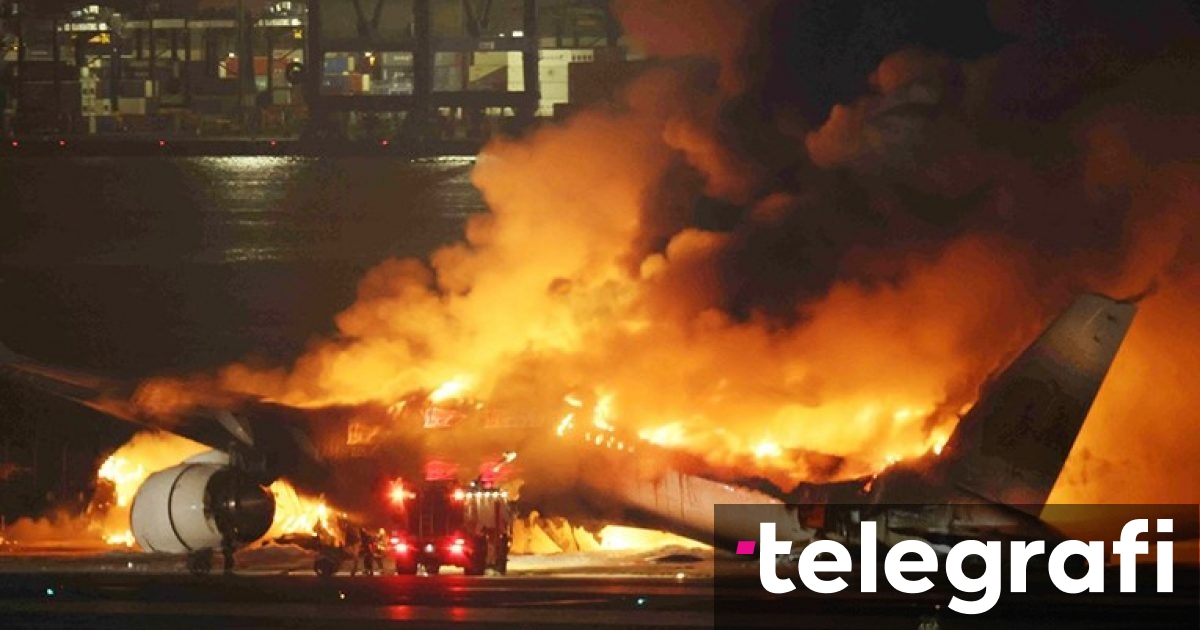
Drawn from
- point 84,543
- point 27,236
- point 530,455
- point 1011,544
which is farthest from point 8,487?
point 27,236

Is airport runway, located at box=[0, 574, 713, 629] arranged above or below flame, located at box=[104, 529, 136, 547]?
above

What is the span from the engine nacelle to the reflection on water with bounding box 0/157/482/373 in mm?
46991

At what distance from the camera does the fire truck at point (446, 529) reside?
128 feet

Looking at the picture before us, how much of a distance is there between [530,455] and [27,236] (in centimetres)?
13360

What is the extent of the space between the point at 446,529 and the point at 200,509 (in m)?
5.73

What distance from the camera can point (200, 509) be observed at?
40594mm

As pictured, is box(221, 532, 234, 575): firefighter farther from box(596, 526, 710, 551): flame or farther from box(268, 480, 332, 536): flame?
box(596, 526, 710, 551): flame

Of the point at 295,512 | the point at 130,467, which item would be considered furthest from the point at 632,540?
the point at 130,467

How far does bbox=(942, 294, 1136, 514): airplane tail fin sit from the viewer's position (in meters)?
37.8

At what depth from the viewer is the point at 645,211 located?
48.9 m

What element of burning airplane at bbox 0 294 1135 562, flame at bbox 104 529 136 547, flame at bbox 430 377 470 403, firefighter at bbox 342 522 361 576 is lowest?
flame at bbox 104 529 136 547

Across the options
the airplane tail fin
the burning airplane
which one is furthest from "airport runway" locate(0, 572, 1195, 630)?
the airplane tail fin

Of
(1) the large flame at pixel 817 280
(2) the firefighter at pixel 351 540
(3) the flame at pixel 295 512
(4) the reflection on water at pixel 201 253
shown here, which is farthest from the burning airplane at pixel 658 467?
A: (4) the reflection on water at pixel 201 253

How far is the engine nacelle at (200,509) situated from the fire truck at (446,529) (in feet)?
11.5
